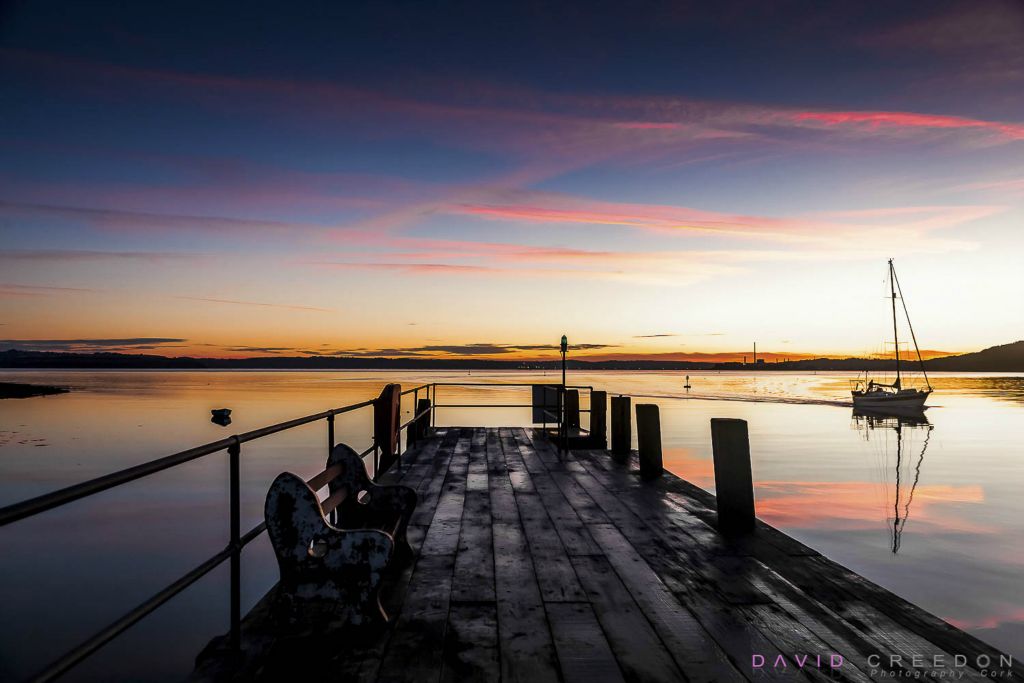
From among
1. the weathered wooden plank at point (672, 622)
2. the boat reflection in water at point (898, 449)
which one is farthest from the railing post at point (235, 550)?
the boat reflection in water at point (898, 449)

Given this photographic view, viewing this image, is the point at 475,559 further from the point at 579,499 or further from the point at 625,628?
the point at 579,499

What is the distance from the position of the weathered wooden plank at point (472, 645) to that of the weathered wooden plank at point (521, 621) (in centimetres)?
5

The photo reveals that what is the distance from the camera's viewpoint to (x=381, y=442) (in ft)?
28.8

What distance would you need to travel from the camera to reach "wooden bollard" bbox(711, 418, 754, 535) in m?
5.74

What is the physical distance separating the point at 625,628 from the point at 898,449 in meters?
31.1

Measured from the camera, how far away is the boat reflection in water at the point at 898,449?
15461mm

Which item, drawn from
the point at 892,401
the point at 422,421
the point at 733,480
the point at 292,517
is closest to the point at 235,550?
the point at 292,517

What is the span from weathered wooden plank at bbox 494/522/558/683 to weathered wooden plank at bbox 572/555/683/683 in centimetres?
37

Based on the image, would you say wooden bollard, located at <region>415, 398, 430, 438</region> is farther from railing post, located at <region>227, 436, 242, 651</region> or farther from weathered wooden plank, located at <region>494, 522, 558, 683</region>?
railing post, located at <region>227, 436, 242, 651</region>

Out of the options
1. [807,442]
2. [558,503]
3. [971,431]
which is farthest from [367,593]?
[971,431]

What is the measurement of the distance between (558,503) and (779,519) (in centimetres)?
986

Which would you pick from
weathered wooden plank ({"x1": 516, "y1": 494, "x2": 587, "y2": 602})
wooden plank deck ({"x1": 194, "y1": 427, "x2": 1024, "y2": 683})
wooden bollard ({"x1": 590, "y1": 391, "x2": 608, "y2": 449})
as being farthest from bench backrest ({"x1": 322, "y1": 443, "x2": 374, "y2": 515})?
wooden bollard ({"x1": 590, "y1": 391, "x2": 608, "y2": 449})

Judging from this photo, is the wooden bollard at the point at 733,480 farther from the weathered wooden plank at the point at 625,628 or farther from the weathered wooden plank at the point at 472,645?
the weathered wooden plank at the point at 472,645

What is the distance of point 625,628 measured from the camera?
11.6 ft
